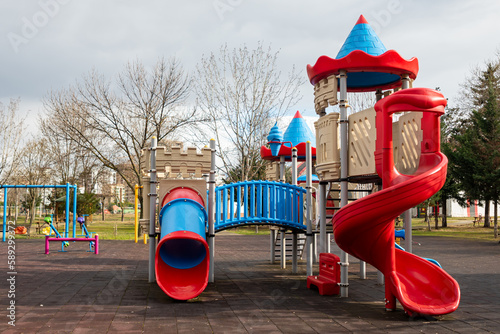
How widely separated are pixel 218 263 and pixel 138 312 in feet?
21.8

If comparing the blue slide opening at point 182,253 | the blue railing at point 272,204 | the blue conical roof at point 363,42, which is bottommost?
the blue slide opening at point 182,253

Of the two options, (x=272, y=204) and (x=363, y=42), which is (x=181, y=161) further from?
(x=363, y=42)

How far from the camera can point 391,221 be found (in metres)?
6.36

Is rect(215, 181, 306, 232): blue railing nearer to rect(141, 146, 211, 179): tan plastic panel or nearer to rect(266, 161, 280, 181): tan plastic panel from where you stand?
rect(141, 146, 211, 179): tan plastic panel

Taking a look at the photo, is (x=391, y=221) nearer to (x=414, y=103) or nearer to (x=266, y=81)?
(x=414, y=103)

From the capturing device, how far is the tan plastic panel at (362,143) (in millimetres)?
7289

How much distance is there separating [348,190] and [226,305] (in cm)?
326

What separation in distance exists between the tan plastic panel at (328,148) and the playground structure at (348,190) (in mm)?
19

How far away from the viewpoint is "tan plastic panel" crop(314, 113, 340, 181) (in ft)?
26.9

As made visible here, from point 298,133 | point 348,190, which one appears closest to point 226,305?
point 348,190

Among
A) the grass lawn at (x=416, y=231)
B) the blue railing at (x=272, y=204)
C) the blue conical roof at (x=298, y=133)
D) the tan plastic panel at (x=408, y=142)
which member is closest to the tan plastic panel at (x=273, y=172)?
the blue conical roof at (x=298, y=133)

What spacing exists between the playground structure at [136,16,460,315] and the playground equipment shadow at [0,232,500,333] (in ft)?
1.33

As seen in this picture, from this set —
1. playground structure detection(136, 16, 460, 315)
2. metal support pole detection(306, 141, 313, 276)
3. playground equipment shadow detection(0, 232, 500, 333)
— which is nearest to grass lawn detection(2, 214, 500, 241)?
metal support pole detection(306, 141, 313, 276)

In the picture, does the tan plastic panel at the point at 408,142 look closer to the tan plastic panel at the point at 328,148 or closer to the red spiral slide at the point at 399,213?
the red spiral slide at the point at 399,213
